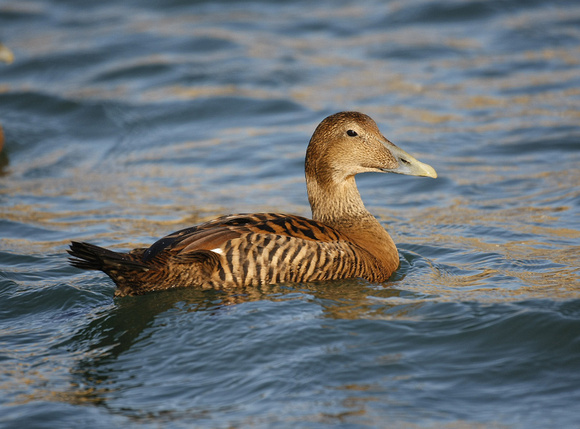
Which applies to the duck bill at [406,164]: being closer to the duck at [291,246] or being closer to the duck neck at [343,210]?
the duck at [291,246]

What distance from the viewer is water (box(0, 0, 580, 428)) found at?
492 centimetres

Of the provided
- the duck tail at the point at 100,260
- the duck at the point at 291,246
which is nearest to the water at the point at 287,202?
the duck at the point at 291,246

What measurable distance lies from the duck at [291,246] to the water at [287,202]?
0.48 feet

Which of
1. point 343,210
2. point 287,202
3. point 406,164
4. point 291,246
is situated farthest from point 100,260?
point 287,202

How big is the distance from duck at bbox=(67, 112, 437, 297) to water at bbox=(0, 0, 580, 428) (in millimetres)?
145

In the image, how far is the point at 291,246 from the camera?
6.19m

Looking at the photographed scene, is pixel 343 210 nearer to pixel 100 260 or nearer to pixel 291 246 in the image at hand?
pixel 291 246

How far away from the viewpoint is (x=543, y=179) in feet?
32.0

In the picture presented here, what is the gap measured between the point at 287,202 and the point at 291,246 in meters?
3.44

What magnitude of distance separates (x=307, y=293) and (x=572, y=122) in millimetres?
6750

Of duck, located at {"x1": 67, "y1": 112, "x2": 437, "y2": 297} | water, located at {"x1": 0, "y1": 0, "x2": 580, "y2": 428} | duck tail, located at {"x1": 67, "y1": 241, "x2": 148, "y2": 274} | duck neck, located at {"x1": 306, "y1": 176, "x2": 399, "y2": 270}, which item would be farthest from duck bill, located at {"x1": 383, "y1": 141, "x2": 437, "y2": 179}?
duck tail, located at {"x1": 67, "y1": 241, "x2": 148, "y2": 274}

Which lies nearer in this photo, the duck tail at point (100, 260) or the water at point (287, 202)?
the water at point (287, 202)

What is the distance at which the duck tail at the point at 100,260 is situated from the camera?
18.2 ft

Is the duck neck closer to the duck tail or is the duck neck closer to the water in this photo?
the water
